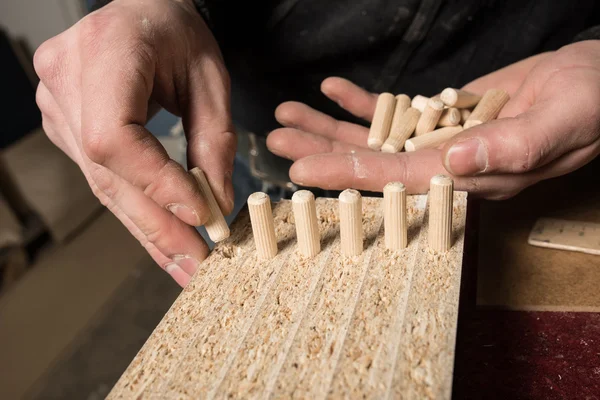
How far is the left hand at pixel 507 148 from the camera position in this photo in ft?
4.74

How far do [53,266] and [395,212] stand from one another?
12.0ft

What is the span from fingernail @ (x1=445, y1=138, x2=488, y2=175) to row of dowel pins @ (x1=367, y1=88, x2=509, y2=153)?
1.09 ft

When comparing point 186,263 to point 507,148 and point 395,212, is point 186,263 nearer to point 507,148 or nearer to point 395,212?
point 395,212

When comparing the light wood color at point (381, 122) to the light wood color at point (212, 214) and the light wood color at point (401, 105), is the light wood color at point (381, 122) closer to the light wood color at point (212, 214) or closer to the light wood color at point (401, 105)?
the light wood color at point (401, 105)

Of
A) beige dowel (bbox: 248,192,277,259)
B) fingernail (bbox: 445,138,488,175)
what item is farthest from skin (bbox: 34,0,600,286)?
beige dowel (bbox: 248,192,277,259)

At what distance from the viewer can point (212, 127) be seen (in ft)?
5.01

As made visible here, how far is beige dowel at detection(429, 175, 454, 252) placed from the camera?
1.21 metres

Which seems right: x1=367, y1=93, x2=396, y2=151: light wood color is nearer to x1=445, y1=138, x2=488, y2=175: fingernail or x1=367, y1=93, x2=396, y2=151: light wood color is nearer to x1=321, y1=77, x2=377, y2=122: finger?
x1=321, y1=77, x2=377, y2=122: finger

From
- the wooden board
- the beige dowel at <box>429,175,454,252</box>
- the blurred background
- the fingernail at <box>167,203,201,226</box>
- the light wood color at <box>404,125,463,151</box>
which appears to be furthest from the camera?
the blurred background

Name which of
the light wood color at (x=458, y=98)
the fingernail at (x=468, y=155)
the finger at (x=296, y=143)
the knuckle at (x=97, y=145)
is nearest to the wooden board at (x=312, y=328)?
the fingernail at (x=468, y=155)

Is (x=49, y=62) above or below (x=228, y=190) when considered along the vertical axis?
above

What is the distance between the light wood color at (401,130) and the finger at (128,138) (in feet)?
2.49

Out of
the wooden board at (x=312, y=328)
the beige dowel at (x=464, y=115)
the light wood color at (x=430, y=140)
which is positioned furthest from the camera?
the beige dowel at (x=464, y=115)

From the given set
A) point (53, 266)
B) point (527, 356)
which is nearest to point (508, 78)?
point (527, 356)
